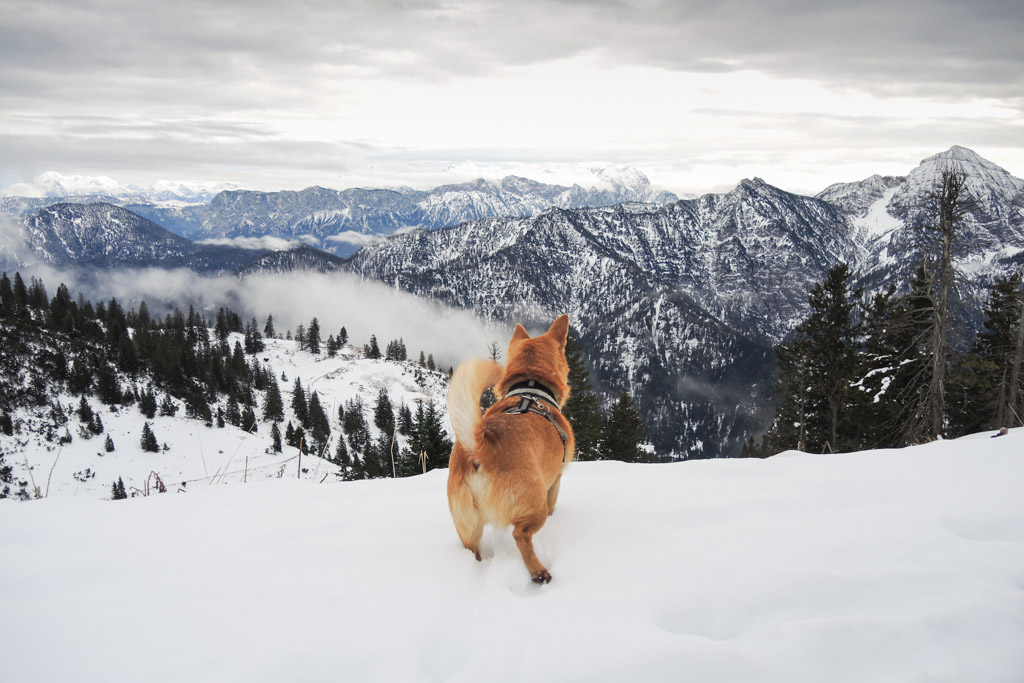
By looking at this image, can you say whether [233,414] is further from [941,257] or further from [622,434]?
[941,257]

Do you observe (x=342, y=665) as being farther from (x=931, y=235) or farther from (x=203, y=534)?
(x=931, y=235)

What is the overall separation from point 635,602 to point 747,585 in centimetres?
63

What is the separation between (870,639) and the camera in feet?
6.46

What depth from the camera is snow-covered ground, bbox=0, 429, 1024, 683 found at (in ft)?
6.63

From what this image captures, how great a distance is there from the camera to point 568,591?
9.09 feet

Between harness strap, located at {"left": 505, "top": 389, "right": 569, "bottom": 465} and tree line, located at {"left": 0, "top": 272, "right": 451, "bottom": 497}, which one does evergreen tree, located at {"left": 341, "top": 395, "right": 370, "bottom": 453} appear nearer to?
tree line, located at {"left": 0, "top": 272, "right": 451, "bottom": 497}

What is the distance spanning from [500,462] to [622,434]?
28.5m

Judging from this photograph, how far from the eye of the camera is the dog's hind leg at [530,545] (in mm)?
2971

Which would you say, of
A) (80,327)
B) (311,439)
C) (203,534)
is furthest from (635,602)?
(80,327)

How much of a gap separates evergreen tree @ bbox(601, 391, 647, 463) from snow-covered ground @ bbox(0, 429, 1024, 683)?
26.1 m

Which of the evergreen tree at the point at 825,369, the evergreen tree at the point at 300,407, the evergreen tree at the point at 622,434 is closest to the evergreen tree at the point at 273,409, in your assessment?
the evergreen tree at the point at 300,407

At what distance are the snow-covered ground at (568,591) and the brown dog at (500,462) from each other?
12.1 inches

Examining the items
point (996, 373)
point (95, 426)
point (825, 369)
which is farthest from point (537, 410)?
point (95, 426)

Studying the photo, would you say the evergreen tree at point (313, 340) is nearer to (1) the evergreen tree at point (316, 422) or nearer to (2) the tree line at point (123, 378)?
(2) the tree line at point (123, 378)
